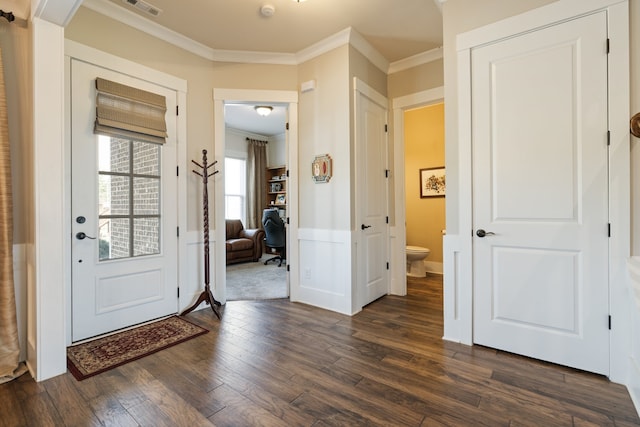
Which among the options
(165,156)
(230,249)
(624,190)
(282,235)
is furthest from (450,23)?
(230,249)

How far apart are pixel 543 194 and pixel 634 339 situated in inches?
36.9

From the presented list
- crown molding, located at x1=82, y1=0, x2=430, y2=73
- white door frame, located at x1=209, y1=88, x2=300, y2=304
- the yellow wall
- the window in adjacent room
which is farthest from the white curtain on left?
Answer: the window in adjacent room

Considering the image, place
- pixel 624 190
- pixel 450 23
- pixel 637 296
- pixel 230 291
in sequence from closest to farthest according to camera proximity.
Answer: pixel 637 296
pixel 624 190
pixel 450 23
pixel 230 291

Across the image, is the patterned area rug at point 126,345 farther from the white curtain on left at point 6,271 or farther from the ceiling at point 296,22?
the ceiling at point 296,22

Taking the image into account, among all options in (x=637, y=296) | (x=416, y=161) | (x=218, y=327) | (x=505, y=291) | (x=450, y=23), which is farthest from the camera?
(x=416, y=161)

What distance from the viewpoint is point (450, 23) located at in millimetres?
2395

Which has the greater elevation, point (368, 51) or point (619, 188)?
point (368, 51)

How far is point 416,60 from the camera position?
3.54 m

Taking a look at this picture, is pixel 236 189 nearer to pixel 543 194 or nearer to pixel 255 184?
pixel 255 184

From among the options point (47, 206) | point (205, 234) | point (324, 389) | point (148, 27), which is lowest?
point (324, 389)

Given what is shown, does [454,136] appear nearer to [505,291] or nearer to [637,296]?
[505,291]

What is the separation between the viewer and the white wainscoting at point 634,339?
5.01ft

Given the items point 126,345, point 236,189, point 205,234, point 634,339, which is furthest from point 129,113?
point 236,189

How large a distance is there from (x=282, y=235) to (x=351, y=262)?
8.82 feet
